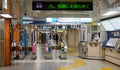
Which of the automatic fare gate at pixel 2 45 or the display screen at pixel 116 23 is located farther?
the display screen at pixel 116 23

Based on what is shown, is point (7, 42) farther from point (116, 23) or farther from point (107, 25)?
point (107, 25)

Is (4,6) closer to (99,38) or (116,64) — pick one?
(116,64)

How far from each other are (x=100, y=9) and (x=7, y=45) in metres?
5.02

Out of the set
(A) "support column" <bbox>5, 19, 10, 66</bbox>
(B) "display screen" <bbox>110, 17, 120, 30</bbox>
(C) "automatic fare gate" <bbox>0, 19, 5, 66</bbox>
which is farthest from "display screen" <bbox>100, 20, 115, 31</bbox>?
(C) "automatic fare gate" <bbox>0, 19, 5, 66</bbox>

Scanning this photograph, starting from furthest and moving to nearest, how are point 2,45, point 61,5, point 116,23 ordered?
1. point 116,23
2. point 2,45
3. point 61,5

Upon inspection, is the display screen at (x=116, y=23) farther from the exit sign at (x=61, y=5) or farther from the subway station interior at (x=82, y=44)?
the exit sign at (x=61, y=5)

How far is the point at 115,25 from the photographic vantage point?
44.7 ft

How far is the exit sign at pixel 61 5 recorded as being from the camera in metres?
10.2

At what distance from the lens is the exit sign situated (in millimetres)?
10164

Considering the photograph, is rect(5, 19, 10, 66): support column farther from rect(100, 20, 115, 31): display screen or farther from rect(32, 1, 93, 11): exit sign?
rect(100, 20, 115, 31): display screen

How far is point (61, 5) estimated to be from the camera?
33.6ft

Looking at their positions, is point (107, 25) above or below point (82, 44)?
above

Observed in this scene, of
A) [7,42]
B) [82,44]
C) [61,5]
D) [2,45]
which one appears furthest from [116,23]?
[2,45]

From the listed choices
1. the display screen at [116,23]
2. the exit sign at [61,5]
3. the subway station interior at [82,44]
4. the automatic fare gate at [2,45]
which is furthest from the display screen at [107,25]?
the automatic fare gate at [2,45]
